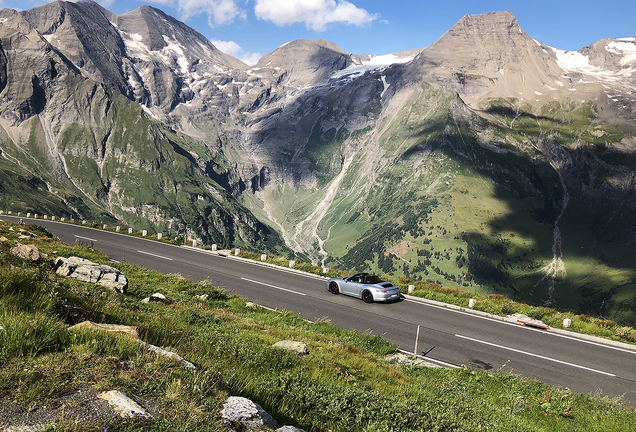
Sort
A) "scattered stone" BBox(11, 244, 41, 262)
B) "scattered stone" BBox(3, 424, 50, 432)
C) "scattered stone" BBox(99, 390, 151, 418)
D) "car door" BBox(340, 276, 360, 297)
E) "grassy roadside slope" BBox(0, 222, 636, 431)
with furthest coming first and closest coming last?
"car door" BBox(340, 276, 360, 297)
"scattered stone" BBox(11, 244, 41, 262)
"grassy roadside slope" BBox(0, 222, 636, 431)
"scattered stone" BBox(99, 390, 151, 418)
"scattered stone" BBox(3, 424, 50, 432)

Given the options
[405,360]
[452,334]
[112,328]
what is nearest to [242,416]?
[112,328]

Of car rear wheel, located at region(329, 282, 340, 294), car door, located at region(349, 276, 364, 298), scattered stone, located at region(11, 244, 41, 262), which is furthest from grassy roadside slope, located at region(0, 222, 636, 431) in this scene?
car rear wheel, located at region(329, 282, 340, 294)

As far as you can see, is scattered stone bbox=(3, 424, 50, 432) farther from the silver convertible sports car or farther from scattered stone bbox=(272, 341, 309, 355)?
the silver convertible sports car

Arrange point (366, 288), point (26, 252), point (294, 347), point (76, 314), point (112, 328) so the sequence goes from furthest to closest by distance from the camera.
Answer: point (366, 288) → point (26, 252) → point (294, 347) → point (76, 314) → point (112, 328)

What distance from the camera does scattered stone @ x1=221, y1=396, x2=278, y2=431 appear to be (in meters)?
4.00

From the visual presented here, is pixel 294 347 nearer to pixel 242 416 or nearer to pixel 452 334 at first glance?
pixel 242 416

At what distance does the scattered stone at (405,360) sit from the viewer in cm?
1233

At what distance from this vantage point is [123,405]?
3.63m

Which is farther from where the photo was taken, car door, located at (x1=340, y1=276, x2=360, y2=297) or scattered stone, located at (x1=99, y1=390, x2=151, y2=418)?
car door, located at (x1=340, y1=276, x2=360, y2=297)

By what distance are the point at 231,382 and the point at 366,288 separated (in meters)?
18.6

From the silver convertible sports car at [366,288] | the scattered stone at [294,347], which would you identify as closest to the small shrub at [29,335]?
the scattered stone at [294,347]

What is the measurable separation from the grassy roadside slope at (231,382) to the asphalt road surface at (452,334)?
295 centimetres

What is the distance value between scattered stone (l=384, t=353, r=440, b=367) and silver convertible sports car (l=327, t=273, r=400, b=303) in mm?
8601

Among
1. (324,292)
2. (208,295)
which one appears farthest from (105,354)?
(324,292)
